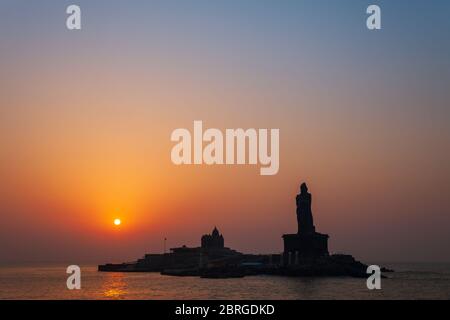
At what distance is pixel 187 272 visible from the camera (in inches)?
6442

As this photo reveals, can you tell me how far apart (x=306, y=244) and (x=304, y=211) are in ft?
22.9

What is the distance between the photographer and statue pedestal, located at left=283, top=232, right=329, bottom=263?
142m

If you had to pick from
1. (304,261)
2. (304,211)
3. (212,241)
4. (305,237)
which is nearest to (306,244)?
(305,237)

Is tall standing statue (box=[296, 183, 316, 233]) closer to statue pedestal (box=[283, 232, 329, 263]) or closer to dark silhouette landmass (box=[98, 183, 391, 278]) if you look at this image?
dark silhouette landmass (box=[98, 183, 391, 278])

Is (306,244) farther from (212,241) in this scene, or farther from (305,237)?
(212,241)

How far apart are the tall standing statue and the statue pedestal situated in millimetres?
1375

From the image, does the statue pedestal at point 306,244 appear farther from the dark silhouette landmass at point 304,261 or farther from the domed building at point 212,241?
the domed building at point 212,241

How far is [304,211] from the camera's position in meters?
141
